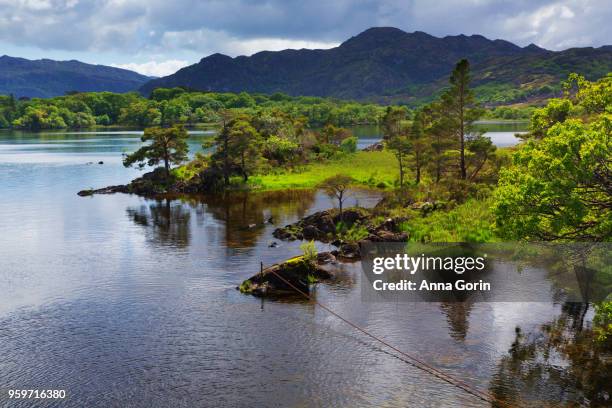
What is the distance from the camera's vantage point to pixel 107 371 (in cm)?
3294

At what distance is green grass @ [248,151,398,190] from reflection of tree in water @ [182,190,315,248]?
5544mm

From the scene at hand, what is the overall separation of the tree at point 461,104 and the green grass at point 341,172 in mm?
21179

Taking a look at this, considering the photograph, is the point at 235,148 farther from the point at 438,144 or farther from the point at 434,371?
the point at 434,371

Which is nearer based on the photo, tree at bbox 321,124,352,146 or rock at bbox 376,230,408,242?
rock at bbox 376,230,408,242

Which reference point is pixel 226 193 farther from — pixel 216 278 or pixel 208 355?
pixel 208 355

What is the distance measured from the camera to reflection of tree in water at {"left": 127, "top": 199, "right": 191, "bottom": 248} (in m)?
66.6

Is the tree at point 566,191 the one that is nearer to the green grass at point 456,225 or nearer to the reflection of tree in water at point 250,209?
the green grass at point 456,225

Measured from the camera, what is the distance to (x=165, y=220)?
78562 millimetres

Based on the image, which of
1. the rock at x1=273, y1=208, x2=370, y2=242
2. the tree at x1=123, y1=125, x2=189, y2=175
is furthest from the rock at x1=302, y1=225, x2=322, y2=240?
the tree at x1=123, y1=125, x2=189, y2=175

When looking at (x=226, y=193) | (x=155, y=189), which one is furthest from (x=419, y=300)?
(x=155, y=189)

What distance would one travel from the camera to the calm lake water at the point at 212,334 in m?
30.4

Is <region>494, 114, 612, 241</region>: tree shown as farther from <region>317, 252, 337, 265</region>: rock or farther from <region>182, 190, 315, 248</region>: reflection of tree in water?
<region>182, 190, 315, 248</region>: reflection of tree in water

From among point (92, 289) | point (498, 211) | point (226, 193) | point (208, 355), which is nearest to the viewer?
point (498, 211)

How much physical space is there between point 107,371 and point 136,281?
17.6m
